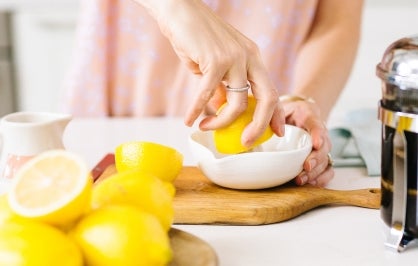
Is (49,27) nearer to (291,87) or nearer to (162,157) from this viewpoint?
(291,87)

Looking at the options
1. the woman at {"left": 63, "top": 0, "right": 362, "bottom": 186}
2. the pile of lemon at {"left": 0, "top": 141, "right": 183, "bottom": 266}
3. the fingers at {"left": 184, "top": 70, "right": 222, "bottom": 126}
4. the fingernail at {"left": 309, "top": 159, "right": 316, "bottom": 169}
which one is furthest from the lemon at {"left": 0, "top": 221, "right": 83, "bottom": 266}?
the woman at {"left": 63, "top": 0, "right": 362, "bottom": 186}

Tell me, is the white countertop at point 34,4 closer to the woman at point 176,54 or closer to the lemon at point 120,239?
the woman at point 176,54

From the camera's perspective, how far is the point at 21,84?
2.56 metres

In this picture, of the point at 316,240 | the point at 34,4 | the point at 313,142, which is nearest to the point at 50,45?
the point at 34,4

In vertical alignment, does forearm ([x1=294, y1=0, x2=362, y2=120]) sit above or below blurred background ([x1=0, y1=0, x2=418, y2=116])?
above

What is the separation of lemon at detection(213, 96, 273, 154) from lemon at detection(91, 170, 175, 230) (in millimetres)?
217

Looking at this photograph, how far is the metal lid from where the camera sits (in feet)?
2.49

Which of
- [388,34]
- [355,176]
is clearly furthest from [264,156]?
[388,34]

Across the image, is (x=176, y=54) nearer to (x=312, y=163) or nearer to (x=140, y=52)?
(x=140, y=52)

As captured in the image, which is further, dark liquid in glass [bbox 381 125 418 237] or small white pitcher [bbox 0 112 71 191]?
small white pitcher [bbox 0 112 71 191]

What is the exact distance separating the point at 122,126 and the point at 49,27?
47.2 inches

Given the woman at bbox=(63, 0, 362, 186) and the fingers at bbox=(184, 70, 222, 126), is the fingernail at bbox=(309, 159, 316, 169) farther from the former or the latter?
the woman at bbox=(63, 0, 362, 186)

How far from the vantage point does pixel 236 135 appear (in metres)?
0.97

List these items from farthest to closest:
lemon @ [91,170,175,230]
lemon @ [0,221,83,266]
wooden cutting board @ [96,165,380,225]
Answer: wooden cutting board @ [96,165,380,225]
lemon @ [91,170,175,230]
lemon @ [0,221,83,266]
